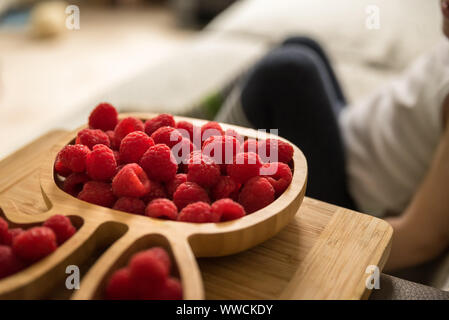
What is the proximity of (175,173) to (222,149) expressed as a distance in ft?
0.21

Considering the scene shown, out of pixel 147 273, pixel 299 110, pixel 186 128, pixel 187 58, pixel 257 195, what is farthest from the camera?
pixel 187 58

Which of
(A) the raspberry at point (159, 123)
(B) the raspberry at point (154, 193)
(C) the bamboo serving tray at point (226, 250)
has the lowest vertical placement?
(C) the bamboo serving tray at point (226, 250)

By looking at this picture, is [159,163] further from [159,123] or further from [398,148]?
[398,148]

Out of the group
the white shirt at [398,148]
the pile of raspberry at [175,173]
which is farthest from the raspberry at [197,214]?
the white shirt at [398,148]

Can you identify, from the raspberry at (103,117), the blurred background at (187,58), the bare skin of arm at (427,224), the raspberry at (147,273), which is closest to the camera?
the raspberry at (147,273)

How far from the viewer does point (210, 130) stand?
62cm

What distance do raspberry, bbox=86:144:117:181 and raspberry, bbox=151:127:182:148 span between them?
68mm

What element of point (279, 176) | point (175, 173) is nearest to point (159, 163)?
point (175, 173)

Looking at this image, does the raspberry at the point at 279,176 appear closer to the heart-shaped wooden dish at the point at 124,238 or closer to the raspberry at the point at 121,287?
the heart-shaped wooden dish at the point at 124,238

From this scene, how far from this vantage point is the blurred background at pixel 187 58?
1.51 m

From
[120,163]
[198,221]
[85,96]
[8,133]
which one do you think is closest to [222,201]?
[198,221]

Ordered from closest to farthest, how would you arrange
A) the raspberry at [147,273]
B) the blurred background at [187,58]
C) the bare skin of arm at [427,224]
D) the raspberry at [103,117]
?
the raspberry at [147,273] → the raspberry at [103,117] → the bare skin of arm at [427,224] → the blurred background at [187,58]

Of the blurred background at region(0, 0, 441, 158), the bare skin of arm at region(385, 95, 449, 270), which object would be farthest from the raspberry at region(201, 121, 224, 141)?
the blurred background at region(0, 0, 441, 158)

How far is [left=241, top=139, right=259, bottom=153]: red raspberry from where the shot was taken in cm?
58
